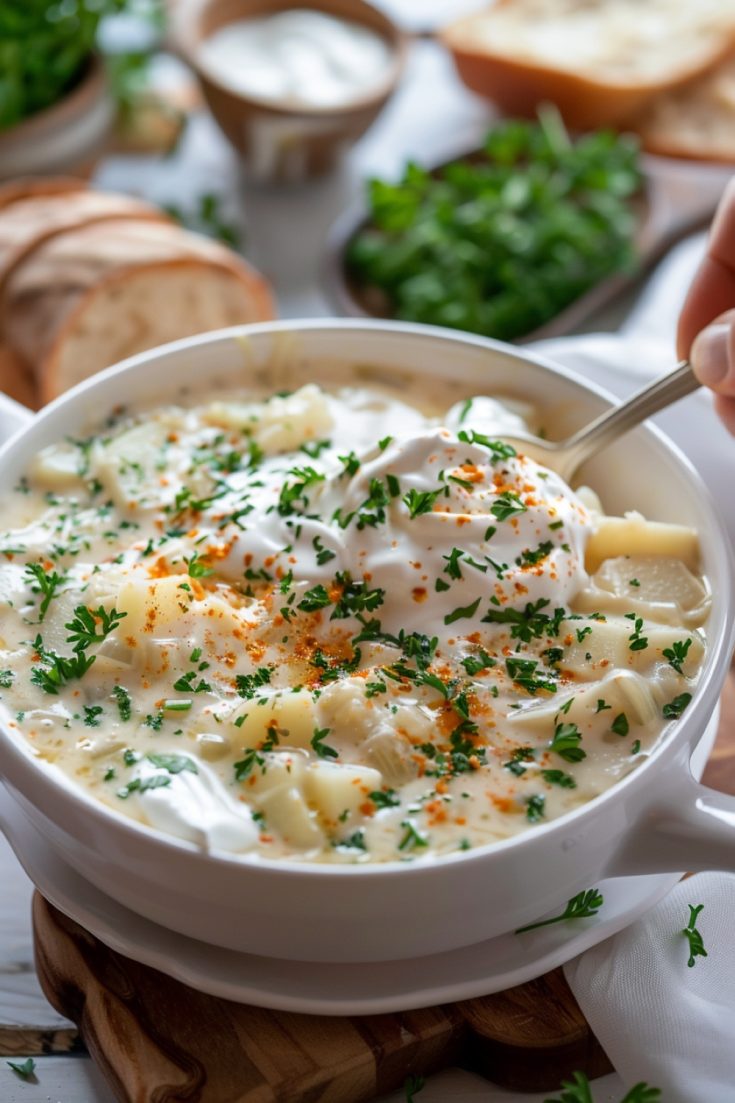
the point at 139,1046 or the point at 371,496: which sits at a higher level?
the point at 371,496

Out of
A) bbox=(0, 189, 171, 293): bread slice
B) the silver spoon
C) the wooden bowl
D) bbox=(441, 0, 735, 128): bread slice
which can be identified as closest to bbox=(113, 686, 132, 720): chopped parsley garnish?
the silver spoon

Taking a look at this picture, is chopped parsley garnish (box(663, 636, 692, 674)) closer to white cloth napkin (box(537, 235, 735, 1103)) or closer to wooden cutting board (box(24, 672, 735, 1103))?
white cloth napkin (box(537, 235, 735, 1103))

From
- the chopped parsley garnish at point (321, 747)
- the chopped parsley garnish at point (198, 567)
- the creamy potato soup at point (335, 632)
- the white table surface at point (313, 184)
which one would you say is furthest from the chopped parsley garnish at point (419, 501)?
the white table surface at point (313, 184)

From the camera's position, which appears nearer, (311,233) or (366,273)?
(366,273)

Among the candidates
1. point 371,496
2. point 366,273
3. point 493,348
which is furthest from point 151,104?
point 371,496

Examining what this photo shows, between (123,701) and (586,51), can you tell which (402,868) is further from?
(586,51)

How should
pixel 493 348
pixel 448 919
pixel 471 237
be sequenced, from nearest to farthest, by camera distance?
pixel 448 919 < pixel 493 348 < pixel 471 237

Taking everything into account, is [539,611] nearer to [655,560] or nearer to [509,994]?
[655,560]
